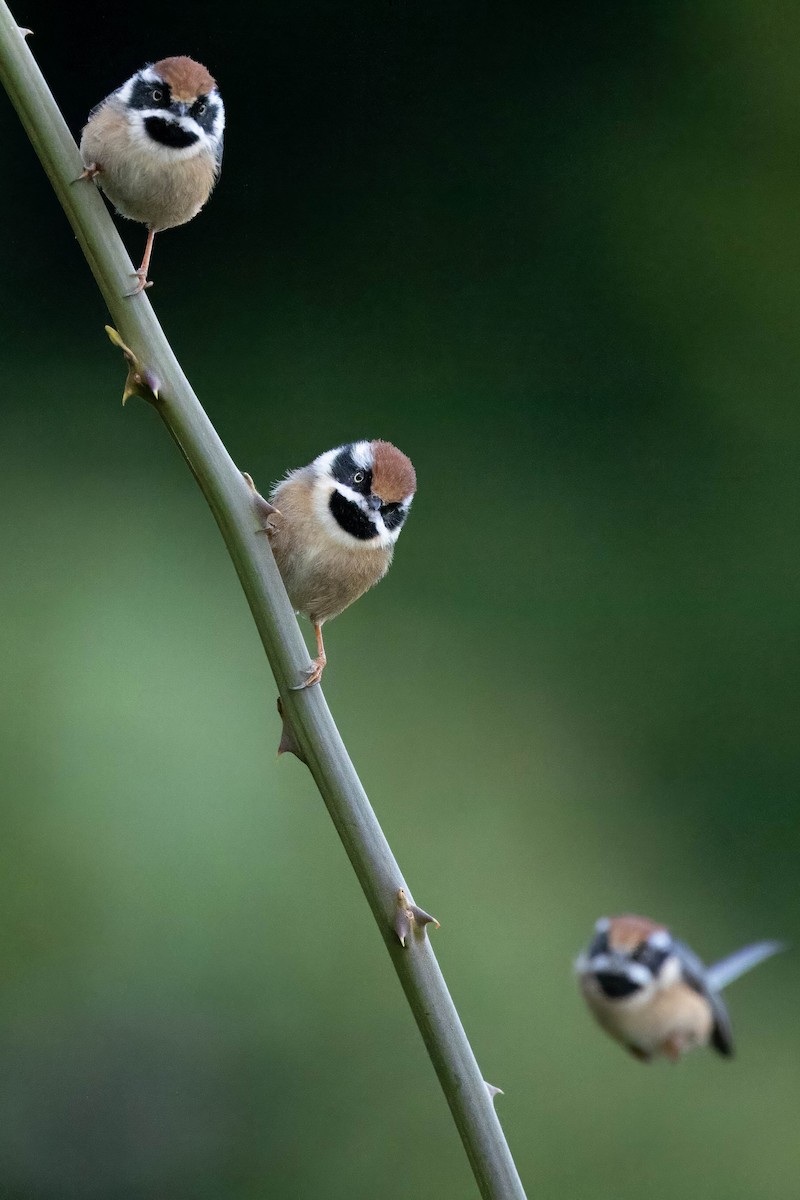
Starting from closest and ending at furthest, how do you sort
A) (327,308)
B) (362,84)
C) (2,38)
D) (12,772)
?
(2,38) → (12,772) → (362,84) → (327,308)

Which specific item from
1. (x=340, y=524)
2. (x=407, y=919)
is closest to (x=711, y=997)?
(x=340, y=524)

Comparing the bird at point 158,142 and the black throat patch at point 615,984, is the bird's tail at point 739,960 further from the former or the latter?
the bird at point 158,142

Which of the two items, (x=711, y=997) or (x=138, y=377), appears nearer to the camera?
(x=138, y=377)

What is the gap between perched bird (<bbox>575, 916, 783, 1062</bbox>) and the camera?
86 centimetres

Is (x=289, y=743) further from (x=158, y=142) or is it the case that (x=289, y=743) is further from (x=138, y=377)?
(x=158, y=142)

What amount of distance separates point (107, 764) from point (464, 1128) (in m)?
1.38

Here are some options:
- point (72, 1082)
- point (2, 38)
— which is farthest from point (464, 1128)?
point (72, 1082)

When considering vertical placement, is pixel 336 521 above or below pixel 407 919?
above

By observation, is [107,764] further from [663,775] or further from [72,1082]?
[663,775]

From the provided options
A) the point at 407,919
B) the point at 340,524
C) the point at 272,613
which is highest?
the point at 340,524

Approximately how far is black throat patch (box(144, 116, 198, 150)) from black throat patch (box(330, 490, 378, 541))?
0.24 meters

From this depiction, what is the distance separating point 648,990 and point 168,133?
2.13 ft

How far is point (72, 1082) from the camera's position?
65.7 inches

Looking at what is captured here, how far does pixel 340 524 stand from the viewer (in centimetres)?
88
